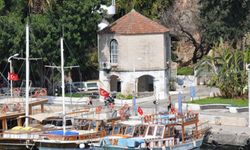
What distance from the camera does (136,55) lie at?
62.9 m

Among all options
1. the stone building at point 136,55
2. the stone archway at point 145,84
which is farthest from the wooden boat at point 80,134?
the stone archway at point 145,84

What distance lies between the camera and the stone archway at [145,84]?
66.8 metres

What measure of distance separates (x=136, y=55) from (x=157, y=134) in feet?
63.3

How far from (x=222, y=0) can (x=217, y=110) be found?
23.5 metres

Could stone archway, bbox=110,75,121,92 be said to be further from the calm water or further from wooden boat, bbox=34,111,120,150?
the calm water

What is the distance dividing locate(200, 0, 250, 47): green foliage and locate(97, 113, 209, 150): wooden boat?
30.8 m

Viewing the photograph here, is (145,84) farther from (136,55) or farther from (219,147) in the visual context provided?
(219,147)

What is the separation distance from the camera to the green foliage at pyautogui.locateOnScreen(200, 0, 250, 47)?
76000 mm

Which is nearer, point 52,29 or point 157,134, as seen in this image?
point 157,134

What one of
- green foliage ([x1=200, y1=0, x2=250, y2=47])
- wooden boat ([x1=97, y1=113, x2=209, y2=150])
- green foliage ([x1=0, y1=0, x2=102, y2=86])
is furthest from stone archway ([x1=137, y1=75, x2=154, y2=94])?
wooden boat ([x1=97, y1=113, x2=209, y2=150])

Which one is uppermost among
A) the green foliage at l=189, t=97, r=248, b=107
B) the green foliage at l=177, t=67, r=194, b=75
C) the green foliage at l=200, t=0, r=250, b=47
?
the green foliage at l=200, t=0, r=250, b=47

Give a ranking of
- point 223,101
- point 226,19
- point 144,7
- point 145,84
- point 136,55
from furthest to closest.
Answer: point 144,7 < point 226,19 < point 145,84 < point 136,55 < point 223,101

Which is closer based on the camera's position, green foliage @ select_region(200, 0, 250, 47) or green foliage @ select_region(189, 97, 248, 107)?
green foliage @ select_region(189, 97, 248, 107)

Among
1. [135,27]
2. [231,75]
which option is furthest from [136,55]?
[231,75]
